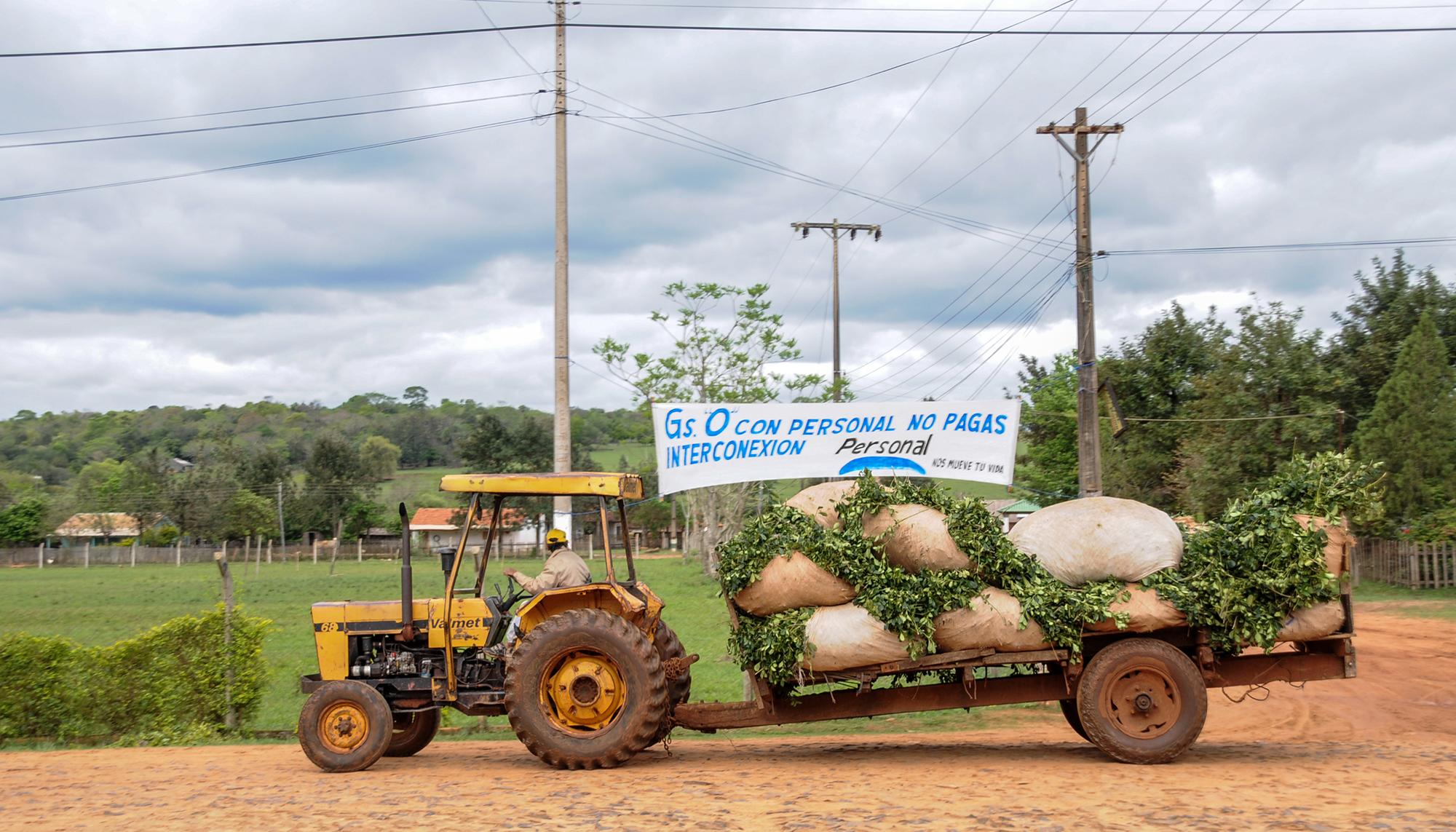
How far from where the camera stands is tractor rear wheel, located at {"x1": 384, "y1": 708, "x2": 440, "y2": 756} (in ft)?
32.8

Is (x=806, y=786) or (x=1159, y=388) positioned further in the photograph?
(x=1159, y=388)

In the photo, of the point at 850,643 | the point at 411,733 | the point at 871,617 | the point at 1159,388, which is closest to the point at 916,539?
the point at 871,617

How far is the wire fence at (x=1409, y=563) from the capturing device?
27.9m

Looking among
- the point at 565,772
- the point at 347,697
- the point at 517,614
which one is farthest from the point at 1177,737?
the point at 347,697

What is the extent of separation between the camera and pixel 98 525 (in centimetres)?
7438

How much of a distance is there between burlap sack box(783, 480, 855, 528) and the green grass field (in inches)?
64.8

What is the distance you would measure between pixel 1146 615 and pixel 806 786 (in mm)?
3156

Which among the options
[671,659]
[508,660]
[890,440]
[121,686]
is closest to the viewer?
[508,660]

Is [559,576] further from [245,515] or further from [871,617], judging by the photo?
[245,515]

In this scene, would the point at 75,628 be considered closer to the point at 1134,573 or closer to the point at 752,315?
the point at 752,315

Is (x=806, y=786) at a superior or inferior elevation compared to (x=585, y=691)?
inferior

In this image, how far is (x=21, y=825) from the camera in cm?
741

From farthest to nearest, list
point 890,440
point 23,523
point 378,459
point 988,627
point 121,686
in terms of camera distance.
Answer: point 378,459 < point 23,523 < point 121,686 < point 890,440 < point 988,627

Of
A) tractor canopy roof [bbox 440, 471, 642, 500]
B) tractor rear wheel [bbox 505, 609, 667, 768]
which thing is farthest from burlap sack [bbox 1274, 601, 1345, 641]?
tractor canopy roof [bbox 440, 471, 642, 500]
